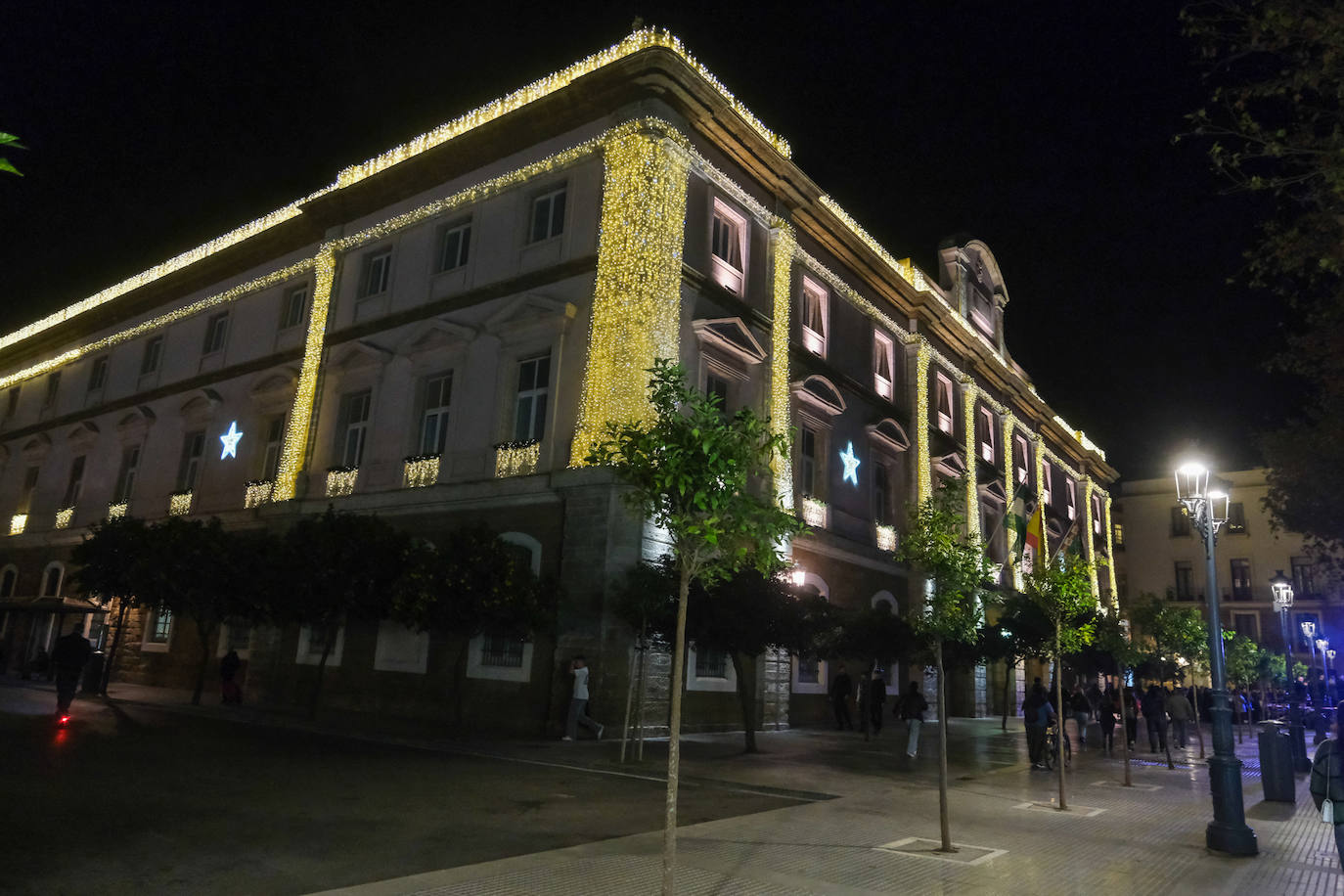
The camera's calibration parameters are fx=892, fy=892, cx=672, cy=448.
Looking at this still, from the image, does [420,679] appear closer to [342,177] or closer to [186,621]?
[186,621]

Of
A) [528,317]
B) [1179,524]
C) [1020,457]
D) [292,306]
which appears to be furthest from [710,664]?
[1179,524]

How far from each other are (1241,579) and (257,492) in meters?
60.0

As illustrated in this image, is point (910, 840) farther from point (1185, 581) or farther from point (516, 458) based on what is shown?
point (1185, 581)

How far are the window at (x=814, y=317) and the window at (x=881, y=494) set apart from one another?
5099 mm

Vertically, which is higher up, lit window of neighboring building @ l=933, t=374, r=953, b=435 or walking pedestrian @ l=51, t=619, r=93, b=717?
lit window of neighboring building @ l=933, t=374, r=953, b=435

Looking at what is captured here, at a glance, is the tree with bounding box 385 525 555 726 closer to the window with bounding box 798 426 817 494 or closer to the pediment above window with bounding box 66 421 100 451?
the window with bounding box 798 426 817 494

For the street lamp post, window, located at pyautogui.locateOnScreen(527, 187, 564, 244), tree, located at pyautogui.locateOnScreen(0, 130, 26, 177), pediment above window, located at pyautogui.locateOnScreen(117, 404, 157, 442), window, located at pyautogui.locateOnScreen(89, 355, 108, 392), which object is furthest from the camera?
window, located at pyautogui.locateOnScreen(89, 355, 108, 392)

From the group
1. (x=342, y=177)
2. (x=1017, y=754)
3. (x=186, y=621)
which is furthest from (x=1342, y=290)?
(x=186, y=621)

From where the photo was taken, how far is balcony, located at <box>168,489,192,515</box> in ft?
99.1

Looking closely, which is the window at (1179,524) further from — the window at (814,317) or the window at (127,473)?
the window at (127,473)

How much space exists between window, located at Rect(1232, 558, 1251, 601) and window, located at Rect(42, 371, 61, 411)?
6807 cm

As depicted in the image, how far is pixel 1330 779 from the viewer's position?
20.7 ft

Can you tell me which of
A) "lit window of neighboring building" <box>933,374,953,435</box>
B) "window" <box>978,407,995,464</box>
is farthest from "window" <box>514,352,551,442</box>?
"window" <box>978,407,995,464</box>

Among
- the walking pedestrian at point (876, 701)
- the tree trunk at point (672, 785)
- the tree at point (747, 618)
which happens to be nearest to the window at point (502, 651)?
the tree at point (747, 618)
